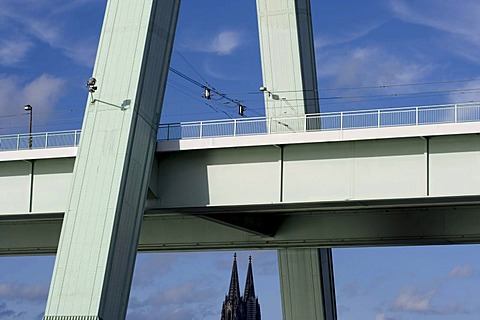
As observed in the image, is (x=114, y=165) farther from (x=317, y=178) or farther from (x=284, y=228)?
(x=284, y=228)

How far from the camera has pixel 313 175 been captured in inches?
1481

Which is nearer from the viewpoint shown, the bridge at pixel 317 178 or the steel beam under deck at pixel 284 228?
the bridge at pixel 317 178

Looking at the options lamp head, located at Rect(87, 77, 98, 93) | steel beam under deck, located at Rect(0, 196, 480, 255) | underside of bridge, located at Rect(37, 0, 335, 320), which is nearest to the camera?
underside of bridge, located at Rect(37, 0, 335, 320)

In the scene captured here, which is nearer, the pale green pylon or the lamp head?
the pale green pylon

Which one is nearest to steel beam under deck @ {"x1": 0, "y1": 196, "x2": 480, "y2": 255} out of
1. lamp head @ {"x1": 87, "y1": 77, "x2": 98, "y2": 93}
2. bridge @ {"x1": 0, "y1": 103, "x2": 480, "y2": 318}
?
bridge @ {"x1": 0, "y1": 103, "x2": 480, "y2": 318}

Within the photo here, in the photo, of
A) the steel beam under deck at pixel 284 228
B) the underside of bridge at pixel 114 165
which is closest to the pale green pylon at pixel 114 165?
the underside of bridge at pixel 114 165

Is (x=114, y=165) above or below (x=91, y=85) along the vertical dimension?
below

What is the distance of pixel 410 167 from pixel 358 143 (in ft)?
6.71

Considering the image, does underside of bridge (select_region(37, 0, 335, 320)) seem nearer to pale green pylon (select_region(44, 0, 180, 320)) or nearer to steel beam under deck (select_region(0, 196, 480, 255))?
pale green pylon (select_region(44, 0, 180, 320))

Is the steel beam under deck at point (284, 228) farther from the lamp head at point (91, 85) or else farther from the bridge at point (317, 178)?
the lamp head at point (91, 85)

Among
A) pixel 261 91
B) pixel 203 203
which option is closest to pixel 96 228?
pixel 203 203

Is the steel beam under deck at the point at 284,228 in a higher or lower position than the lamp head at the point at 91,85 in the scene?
lower

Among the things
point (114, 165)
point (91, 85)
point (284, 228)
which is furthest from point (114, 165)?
point (284, 228)

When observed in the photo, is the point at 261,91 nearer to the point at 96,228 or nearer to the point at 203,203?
the point at 203,203
